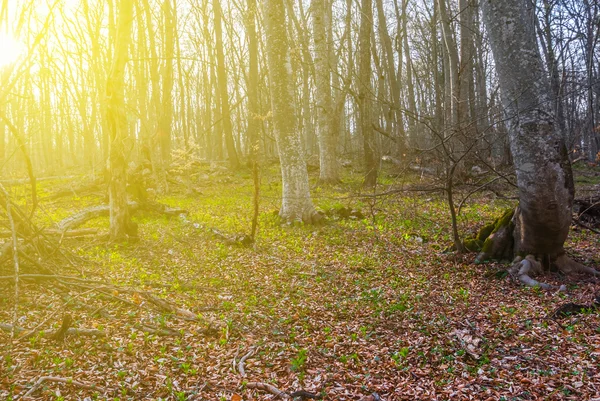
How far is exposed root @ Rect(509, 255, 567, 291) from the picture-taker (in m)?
5.58

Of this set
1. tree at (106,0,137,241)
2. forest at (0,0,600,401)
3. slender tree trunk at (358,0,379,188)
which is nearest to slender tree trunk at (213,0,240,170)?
slender tree trunk at (358,0,379,188)

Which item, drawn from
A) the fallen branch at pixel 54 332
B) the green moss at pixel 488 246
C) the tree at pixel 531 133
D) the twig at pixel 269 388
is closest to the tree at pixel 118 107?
the fallen branch at pixel 54 332

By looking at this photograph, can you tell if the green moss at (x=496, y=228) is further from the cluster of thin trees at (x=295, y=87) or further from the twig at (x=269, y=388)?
the twig at (x=269, y=388)

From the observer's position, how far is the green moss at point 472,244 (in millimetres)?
7074

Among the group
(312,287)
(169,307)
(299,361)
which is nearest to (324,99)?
(312,287)

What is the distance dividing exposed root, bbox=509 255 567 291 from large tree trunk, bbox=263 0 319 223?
16.4 feet

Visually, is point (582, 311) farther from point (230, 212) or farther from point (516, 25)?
point (230, 212)

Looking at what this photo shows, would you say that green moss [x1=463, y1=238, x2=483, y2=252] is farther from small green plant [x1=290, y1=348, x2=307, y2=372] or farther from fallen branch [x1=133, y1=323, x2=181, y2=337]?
fallen branch [x1=133, y1=323, x2=181, y2=337]

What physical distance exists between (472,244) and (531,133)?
2376 mm

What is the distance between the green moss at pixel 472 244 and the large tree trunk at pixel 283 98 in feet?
12.8

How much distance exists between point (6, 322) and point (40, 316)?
0.37 meters

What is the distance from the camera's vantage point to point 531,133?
5.46 meters

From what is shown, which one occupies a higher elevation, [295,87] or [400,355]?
[295,87]

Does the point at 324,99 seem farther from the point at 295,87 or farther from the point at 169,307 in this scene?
the point at 169,307
